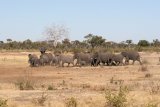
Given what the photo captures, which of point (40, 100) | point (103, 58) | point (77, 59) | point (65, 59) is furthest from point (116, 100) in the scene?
point (103, 58)

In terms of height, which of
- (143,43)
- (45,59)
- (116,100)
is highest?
(143,43)

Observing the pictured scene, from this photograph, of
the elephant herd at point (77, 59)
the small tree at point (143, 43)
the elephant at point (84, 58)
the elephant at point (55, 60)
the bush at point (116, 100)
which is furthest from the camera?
the small tree at point (143, 43)

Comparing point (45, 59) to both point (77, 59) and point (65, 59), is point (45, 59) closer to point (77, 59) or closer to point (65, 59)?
point (65, 59)

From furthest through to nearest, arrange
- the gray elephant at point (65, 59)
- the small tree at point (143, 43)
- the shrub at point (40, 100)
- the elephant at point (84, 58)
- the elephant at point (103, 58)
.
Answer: the small tree at point (143, 43), the elephant at point (103, 58), the elephant at point (84, 58), the gray elephant at point (65, 59), the shrub at point (40, 100)

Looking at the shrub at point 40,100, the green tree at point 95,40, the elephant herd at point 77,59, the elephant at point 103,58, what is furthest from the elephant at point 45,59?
the green tree at point 95,40

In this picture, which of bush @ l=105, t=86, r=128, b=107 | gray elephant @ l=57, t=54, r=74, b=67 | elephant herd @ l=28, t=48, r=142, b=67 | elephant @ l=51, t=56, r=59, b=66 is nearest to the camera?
bush @ l=105, t=86, r=128, b=107

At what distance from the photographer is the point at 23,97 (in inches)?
736

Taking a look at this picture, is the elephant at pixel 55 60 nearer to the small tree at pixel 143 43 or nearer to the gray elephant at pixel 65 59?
the gray elephant at pixel 65 59

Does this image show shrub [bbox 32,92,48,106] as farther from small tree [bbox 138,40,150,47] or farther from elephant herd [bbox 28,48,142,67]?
small tree [bbox 138,40,150,47]

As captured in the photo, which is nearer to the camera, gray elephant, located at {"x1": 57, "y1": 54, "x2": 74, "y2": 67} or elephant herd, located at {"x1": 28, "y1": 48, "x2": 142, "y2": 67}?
gray elephant, located at {"x1": 57, "y1": 54, "x2": 74, "y2": 67}

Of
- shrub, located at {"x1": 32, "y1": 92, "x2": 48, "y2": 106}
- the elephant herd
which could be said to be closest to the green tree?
the elephant herd

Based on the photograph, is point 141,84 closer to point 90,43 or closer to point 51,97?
point 51,97

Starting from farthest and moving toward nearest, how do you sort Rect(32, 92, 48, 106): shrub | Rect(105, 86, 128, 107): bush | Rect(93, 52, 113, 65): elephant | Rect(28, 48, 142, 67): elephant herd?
Rect(93, 52, 113, 65): elephant < Rect(28, 48, 142, 67): elephant herd < Rect(32, 92, 48, 106): shrub < Rect(105, 86, 128, 107): bush

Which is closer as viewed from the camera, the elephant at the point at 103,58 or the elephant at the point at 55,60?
the elephant at the point at 55,60
